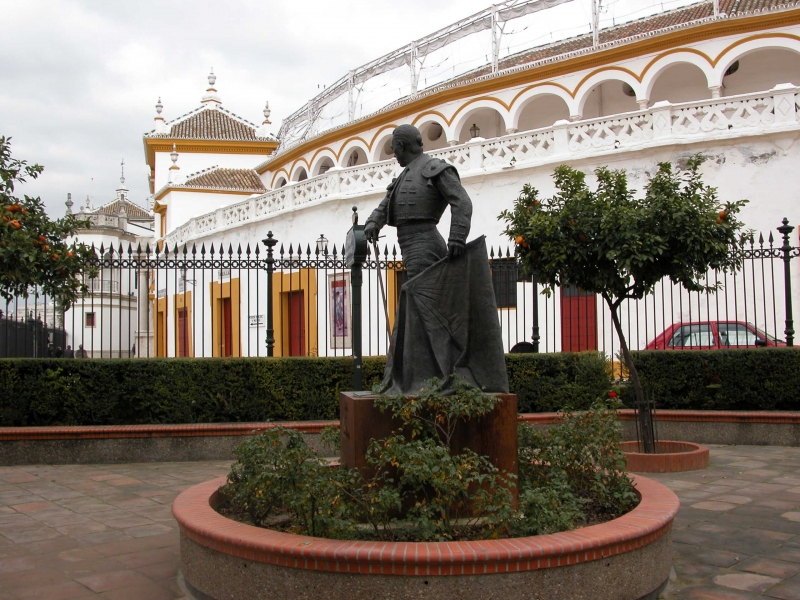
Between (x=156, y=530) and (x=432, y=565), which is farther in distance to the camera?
(x=156, y=530)

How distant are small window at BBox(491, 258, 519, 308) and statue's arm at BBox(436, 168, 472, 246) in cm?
415

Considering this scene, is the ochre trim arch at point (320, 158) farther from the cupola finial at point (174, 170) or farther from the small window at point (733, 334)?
the small window at point (733, 334)

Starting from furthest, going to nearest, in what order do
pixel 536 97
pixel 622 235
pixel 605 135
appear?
pixel 536 97 → pixel 605 135 → pixel 622 235

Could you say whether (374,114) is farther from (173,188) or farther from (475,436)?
(475,436)

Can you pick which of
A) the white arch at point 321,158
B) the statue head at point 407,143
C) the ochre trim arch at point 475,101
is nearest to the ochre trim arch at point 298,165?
Answer: the white arch at point 321,158

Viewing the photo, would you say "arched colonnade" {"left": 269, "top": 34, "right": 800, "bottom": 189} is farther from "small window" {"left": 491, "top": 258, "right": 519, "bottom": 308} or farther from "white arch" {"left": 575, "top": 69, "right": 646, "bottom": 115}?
"small window" {"left": 491, "top": 258, "right": 519, "bottom": 308}

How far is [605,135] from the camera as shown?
53.3 ft

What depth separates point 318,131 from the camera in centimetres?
3056

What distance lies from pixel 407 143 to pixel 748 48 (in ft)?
55.1

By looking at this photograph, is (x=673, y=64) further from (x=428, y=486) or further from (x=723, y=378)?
(x=428, y=486)

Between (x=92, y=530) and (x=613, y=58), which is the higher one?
(x=613, y=58)

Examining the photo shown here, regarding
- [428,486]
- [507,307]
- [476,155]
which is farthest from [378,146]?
[428,486]

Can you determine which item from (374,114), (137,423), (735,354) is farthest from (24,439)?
(374,114)

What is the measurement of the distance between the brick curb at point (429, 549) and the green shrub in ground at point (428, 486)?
310 millimetres
